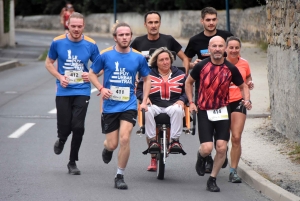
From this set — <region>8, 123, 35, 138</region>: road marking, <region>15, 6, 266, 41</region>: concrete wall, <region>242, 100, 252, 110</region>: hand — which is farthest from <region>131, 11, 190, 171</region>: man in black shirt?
<region>15, 6, 266, 41</region>: concrete wall

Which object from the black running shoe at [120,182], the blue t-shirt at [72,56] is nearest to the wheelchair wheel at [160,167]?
the black running shoe at [120,182]

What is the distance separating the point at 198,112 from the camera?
30.2 feet

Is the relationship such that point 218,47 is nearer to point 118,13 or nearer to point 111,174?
point 111,174

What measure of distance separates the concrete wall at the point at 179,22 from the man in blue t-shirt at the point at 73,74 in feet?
49.5

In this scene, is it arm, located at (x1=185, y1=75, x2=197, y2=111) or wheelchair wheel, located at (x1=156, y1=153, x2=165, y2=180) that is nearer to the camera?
arm, located at (x1=185, y1=75, x2=197, y2=111)

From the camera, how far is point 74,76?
32.7ft

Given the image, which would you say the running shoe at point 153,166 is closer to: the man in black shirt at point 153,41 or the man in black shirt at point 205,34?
the man in black shirt at point 153,41

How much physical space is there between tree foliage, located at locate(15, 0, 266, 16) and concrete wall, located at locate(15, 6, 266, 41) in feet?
2.01

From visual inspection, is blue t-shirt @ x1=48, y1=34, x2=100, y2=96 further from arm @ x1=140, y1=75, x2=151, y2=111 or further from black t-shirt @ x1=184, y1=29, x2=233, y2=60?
black t-shirt @ x1=184, y1=29, x2=233, y2=60

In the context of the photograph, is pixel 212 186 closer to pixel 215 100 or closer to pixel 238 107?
pixel 215 100

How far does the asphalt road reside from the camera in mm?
8789

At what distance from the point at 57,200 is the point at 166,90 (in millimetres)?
2181

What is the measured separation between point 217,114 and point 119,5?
49.1 metres

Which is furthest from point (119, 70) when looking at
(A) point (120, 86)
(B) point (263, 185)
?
(B) point (263, 185)
